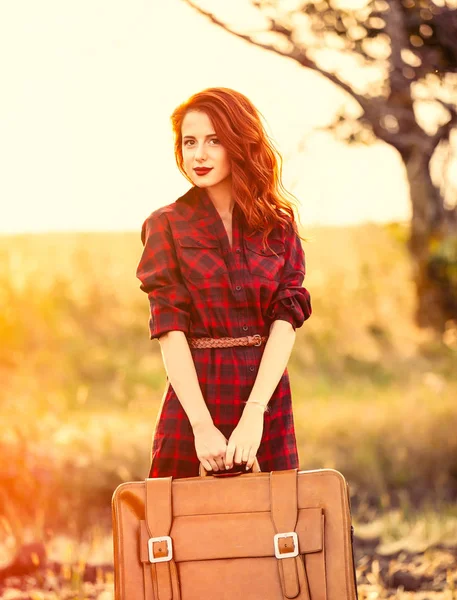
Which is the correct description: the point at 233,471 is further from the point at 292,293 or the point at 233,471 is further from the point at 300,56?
the point at 300,56

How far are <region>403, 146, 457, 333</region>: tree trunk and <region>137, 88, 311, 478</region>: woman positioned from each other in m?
3.05

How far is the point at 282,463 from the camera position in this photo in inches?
95.1

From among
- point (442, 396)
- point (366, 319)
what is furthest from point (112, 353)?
point (442, 396)

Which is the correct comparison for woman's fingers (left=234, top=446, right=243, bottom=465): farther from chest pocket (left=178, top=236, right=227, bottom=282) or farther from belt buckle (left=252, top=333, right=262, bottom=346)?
chest pocket (left=178, top=236, right=227, bottom=282)

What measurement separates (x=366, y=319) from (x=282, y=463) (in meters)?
6.81

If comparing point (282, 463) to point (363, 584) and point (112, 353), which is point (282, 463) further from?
point (112, 353)

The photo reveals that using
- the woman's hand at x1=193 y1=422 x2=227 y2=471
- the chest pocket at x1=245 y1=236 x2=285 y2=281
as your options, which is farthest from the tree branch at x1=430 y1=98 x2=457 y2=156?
the woman's hand at x1=193 y1=422 x2=227 y2=471

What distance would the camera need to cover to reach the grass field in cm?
516

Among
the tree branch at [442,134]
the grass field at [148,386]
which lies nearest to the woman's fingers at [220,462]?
the grass field at [148,386]

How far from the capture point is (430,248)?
591cm

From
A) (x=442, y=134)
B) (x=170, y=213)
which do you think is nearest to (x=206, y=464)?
(x=170, y=213)

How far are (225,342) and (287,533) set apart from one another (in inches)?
20.3

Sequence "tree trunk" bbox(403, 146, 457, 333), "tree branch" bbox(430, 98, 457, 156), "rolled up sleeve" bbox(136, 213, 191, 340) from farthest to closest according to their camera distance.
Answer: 1. "tree trunk" bbox(403, 146, 457, 333)
2. "tree branch" bbox(430, 98, 457, 156)
3. "rolled up sleeve" bbox(136, 213, 191, 340)

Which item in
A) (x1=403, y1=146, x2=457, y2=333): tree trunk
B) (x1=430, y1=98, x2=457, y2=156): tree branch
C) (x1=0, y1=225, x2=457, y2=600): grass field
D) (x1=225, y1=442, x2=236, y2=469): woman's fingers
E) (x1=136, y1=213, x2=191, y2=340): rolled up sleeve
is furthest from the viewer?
(x1=403, y1=146, x2=457, y2=333): tree trunk
